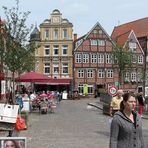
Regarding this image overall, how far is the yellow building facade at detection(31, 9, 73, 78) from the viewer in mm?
85750

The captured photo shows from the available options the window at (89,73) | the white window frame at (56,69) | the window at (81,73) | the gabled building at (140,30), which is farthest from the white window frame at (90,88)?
the gabled building at (140,30)

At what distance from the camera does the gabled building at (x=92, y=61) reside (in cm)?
8594

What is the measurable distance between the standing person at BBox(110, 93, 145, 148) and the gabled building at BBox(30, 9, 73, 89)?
7869 cm

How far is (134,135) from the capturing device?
254 inches

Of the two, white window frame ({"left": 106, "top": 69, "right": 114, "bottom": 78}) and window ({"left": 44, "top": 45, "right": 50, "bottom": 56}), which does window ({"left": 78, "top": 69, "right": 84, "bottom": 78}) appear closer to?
white window frame ({"left": 106, "top": 69, "right": 114, "bottom": 78})

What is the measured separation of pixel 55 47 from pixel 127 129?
81.1 metres

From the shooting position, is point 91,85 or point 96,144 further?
point 91,85

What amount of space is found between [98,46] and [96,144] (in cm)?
7228

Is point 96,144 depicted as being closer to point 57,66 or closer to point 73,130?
point 73,130

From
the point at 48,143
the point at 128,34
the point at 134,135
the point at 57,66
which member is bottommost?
the point at 48,143

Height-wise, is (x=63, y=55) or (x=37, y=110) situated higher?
(x=63, y=55)

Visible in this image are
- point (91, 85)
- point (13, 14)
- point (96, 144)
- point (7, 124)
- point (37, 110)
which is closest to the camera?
point (7, 124)

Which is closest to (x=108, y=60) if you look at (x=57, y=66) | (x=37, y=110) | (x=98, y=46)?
(x=98, y=46)

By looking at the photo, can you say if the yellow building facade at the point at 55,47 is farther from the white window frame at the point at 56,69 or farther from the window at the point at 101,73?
the window at the point at 101,73
